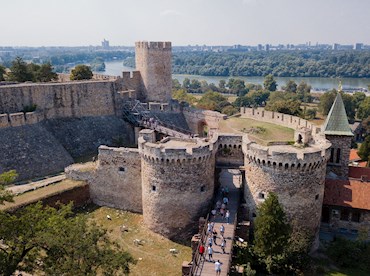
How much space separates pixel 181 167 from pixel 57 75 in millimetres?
29219

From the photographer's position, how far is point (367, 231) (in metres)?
19.7

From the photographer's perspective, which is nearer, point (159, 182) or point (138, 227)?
point (159, 182)

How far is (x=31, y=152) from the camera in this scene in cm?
2689

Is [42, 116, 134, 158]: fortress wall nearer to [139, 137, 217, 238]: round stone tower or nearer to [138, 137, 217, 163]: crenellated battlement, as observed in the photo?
[139, 137, 217, 238]: round stone tower

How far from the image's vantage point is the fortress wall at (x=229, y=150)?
21.5 metres

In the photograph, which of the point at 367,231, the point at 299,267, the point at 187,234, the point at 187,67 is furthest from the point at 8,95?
the point at 187,67

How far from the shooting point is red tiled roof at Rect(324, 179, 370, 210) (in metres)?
20.1

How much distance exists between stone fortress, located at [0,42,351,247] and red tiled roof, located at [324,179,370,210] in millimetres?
1712

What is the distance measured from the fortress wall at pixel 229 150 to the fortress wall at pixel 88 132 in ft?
41.3

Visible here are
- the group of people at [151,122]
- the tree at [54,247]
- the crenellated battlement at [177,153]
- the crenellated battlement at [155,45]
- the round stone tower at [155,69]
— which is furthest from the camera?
the round stone tower at [155,69]

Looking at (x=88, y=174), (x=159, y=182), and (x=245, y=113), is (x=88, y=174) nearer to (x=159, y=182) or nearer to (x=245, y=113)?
(x=159, y=182)

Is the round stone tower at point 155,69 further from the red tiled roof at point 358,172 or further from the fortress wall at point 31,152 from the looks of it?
the red tiled roof at point 358,172

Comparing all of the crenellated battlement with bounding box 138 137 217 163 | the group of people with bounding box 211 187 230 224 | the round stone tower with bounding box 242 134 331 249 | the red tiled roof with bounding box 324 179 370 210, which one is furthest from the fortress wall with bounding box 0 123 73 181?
the red tiled roof with bounding box 324 179 370 210

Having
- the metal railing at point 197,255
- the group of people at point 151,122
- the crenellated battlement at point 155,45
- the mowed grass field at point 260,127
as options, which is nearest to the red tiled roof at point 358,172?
the mowed grass field at point 260,127
